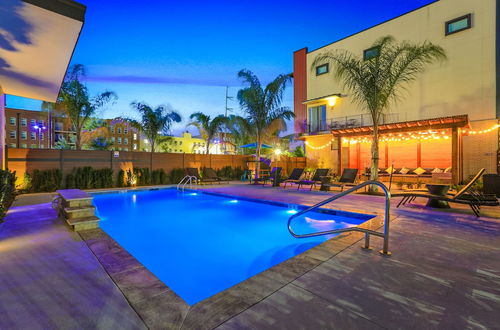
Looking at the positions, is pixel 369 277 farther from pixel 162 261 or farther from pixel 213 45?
pixel 213 45

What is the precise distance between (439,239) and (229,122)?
15.6 m

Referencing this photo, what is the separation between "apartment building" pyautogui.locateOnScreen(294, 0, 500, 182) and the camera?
12078mm

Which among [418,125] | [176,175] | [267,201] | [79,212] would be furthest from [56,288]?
[418,125]

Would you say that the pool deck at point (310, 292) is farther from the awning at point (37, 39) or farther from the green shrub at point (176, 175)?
the green shrub at point (176, 175)

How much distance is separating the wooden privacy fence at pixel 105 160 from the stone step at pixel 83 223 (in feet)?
25.3

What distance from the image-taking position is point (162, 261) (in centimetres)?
405

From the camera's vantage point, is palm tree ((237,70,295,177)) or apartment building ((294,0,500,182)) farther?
palm tree ((237,70,295,177))

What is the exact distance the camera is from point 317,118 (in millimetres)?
19469

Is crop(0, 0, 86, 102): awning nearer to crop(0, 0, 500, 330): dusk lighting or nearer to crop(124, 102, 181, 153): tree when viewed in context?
crop(0, 0, 500, 330): dusk lighting

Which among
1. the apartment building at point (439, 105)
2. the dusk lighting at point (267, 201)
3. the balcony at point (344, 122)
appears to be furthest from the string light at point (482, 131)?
the balcony at point (344, 122)

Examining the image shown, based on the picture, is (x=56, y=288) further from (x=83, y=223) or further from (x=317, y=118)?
(x=317, y=118)

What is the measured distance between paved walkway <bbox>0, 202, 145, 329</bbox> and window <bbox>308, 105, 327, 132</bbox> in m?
17.8

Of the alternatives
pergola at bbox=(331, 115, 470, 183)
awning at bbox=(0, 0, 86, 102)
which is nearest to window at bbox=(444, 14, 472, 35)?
pergola at bbox=(331, 115, 470, 183)

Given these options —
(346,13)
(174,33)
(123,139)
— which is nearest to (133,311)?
(174,33)
